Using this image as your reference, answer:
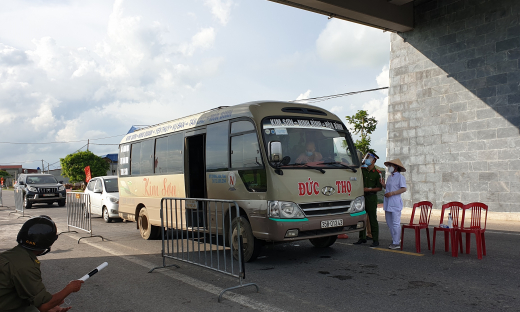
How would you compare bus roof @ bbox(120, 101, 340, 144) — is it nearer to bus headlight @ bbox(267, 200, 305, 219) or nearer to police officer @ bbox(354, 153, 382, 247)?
police officer @ bbox(354, 153, 382, 247)

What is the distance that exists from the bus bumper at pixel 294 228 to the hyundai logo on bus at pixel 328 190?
1.26 ft

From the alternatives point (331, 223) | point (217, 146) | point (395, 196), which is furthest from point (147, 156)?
point (395, 196)

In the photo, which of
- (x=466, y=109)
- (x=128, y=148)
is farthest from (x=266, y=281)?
(x=466, y=109)

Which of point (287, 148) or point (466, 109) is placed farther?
point (466, 109)

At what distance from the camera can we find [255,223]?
7.20 metres

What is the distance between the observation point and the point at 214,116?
8.67m

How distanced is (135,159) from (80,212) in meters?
2.02

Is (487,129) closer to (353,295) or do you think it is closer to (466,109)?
(466,109)

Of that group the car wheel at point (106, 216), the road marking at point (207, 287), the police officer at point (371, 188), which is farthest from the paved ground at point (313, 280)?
the car wheel at point (106, 216)

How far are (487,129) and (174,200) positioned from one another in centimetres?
1143

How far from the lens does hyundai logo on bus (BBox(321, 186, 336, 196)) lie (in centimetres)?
728

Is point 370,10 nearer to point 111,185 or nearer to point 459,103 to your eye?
point 459,103

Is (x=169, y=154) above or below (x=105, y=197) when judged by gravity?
above

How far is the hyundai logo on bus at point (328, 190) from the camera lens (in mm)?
7277
